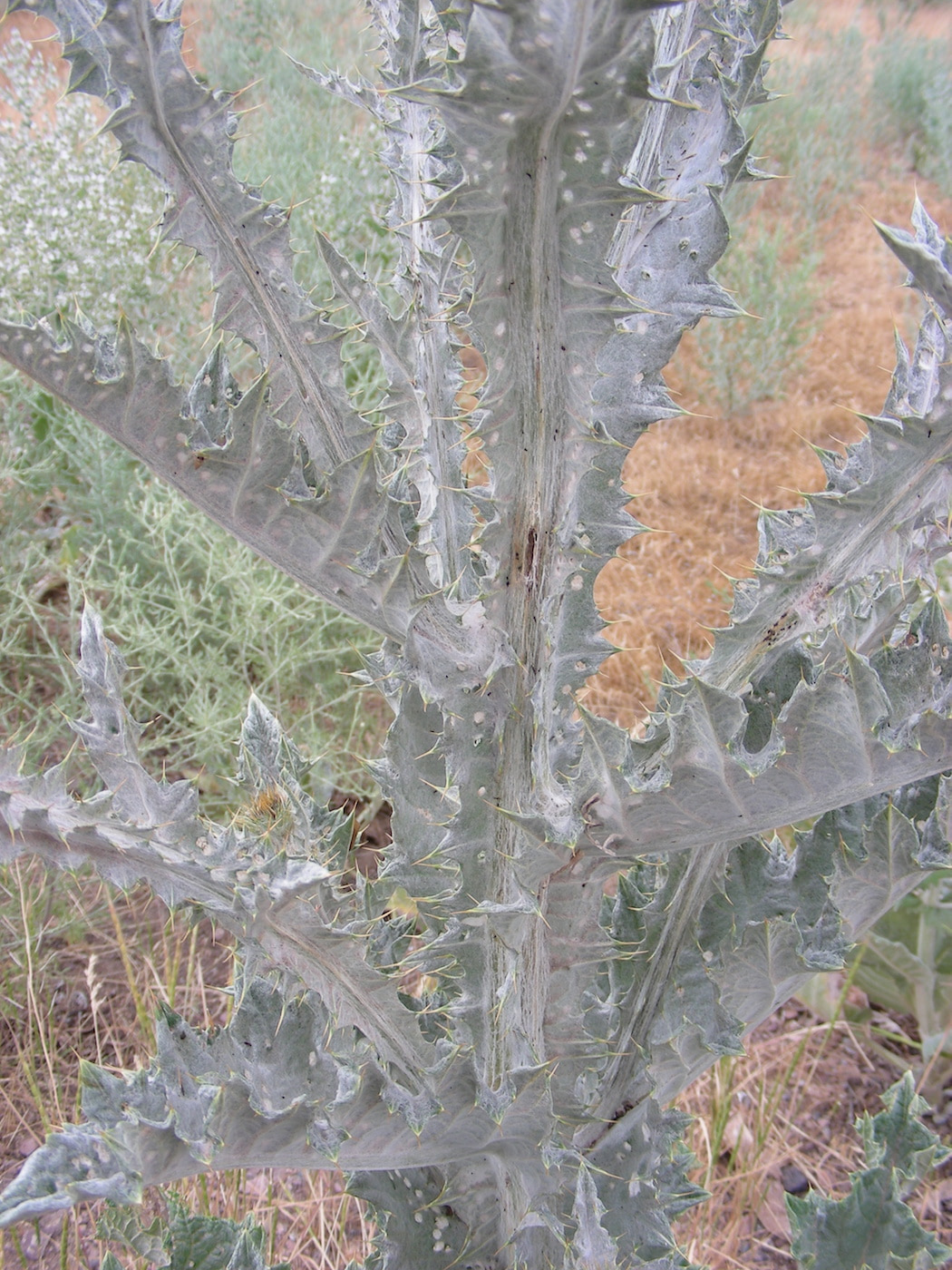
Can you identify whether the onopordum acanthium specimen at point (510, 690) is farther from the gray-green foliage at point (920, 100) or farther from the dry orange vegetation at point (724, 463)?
the gray-green foliage at point (920, 100)

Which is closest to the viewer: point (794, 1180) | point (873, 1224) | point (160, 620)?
point (873, 1224)

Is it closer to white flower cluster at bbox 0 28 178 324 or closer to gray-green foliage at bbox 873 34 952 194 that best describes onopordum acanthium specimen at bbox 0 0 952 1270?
white flower cluster at bbox 0 28 178 324

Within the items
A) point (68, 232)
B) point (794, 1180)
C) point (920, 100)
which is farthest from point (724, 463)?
point (920, 100)

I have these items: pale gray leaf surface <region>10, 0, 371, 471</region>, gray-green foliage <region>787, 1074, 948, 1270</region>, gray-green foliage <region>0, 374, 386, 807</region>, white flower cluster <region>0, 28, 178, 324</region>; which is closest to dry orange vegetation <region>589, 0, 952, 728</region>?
gray-green foliage <region>0, 374, 386, 807</region>

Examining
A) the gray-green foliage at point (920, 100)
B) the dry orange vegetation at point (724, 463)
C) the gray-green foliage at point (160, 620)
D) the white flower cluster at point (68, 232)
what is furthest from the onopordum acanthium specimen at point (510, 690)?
the gray-green foliage at point (920, 100)

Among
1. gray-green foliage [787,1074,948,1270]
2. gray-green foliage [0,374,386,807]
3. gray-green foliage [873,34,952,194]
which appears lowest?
gray-green foliage [0,374,386,807]

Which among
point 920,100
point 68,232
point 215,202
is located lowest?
point 68,232

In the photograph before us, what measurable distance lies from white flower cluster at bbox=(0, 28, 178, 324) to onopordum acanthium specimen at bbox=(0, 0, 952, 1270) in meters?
2.81

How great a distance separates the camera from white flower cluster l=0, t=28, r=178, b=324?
348 centimetres

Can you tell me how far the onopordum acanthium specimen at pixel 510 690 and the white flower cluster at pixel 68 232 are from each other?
9.22ft

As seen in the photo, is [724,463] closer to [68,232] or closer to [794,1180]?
[68,232]

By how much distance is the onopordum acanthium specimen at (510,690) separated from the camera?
683 mm

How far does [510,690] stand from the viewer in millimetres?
843

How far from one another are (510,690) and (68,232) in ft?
11.4
